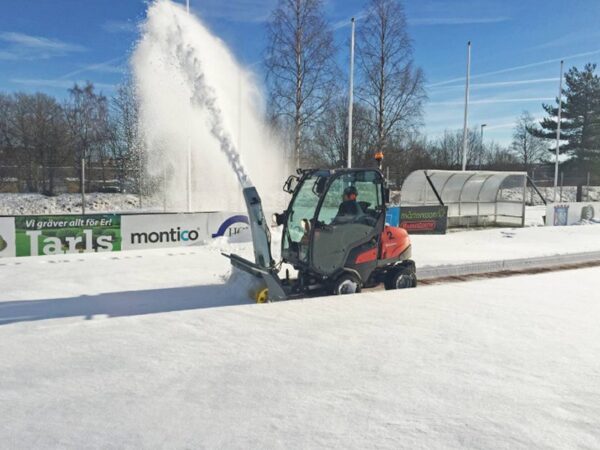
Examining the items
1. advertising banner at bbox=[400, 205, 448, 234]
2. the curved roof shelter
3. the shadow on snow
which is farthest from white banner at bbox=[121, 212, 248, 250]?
the curved roof shelter

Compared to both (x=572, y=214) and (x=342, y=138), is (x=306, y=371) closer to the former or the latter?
(x=572, y=214)

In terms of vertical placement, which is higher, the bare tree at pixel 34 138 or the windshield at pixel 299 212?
the bare tree at pixel 34 138

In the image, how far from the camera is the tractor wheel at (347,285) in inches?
280

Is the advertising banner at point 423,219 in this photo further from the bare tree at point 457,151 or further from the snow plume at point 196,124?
the bare tree at point 457,151

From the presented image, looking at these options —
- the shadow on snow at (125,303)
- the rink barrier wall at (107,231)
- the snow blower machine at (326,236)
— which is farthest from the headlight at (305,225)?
the rink barrier wall at (107,231)

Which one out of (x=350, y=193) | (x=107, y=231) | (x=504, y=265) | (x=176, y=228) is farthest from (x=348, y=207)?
(x=107, y=231)

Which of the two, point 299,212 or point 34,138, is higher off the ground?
point 34,138

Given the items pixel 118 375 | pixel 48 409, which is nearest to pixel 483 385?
pixel 118 375

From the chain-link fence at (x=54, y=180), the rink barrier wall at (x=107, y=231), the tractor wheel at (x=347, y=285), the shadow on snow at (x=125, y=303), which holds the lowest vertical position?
the shadow on snow at (x=125, y=303)

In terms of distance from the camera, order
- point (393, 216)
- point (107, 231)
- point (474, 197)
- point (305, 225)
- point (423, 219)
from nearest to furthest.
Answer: point (305, 225)
point (107, 231)
point (393, 216)
point (423, 219)
point (474, 197)

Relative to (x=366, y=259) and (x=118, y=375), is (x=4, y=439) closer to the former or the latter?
(x=118, y=375)

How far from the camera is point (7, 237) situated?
11.3m

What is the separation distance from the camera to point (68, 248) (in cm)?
1191

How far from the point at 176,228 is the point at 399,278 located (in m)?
7.24
